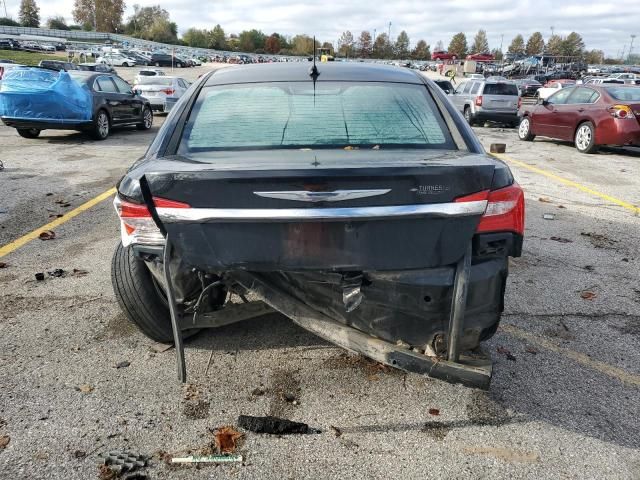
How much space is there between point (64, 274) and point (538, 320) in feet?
12.5

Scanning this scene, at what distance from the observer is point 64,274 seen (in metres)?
4.48

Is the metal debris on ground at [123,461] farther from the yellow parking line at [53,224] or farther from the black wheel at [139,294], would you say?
the yellow parking line at [53,224]

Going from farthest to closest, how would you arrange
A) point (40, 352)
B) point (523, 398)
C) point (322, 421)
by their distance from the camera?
point (40, 352) → point (523, 398) → point (322, 421)

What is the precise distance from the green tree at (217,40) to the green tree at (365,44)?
34.1 meters

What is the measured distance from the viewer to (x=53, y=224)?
5953 mm

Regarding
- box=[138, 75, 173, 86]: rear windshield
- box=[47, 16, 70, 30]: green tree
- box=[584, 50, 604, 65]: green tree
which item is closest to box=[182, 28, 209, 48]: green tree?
box=[47, 16, 70, 30]: green tree

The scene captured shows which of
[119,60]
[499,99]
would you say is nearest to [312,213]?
[499,99]

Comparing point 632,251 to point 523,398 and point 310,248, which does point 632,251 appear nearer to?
point 523,398

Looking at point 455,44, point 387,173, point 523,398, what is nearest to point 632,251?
point 523,398

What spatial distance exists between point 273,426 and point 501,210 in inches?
59.3

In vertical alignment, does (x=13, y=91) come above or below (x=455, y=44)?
below

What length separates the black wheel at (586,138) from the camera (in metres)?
12.0

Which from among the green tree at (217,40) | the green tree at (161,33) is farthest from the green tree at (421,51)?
the green tree at (161,33)

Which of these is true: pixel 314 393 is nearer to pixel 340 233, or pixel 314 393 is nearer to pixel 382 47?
pixel 340 233
